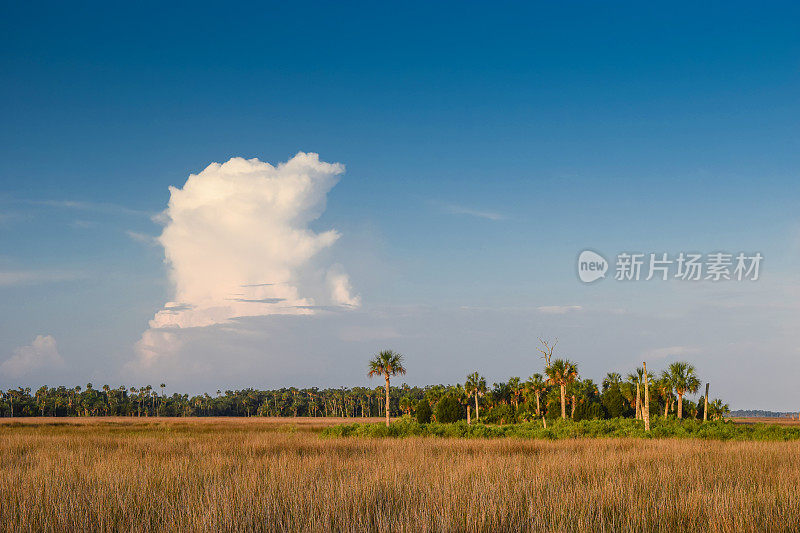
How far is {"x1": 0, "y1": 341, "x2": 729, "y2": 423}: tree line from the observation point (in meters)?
58.8

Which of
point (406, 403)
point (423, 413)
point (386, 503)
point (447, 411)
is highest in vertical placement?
point (386, 503)

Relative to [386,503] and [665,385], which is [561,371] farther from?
[386,503]

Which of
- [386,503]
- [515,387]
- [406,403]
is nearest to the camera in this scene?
[386,503]

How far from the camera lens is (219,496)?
970cm

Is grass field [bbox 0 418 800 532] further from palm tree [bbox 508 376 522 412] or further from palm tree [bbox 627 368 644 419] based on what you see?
palm tree [bbox 508 376 522 412]

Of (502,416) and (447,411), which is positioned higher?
(447,411)

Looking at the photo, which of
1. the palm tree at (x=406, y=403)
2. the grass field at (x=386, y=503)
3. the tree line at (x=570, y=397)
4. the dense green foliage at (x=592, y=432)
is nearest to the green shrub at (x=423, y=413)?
the tree line at (x=570, y=397)

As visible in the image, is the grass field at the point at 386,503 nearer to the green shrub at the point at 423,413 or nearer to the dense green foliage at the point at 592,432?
the dense green foliage at the point at 592,432

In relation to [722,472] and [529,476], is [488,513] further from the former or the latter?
[722,472]

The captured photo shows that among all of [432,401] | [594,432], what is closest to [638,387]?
[594,432]

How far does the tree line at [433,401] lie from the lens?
5884cm

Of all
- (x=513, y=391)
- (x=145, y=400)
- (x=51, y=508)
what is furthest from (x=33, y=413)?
(x=51, y=508)

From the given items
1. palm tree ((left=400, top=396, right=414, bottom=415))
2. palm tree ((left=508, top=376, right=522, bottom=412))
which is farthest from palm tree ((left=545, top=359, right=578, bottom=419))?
palm tree ((left=400, top=396, right=414, bottom=415))

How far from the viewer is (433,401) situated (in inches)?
3142
